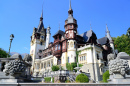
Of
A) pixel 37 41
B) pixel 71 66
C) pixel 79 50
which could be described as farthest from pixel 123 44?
pixel 37 41

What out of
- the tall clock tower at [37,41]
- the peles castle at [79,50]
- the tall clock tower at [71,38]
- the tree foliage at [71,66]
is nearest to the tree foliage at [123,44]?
the peles castle at [79,50]

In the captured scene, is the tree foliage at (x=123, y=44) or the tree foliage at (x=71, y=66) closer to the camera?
the tree foliage at (x=71, y=66)

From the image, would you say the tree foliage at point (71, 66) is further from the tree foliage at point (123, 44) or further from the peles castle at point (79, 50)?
the tree foliage at point (123, 44)

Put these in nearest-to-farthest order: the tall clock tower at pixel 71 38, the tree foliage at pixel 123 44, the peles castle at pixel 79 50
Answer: the peles castle at pixel 79 50
the tall clock tower at pixel 71 38
the tree foliage at pixel 123 44

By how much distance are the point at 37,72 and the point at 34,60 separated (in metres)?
7.40

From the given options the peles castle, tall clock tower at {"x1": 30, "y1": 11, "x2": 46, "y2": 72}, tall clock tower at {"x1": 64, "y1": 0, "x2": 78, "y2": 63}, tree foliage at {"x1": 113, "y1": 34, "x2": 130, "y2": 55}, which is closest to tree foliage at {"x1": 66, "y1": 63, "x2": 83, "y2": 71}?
the peles castle

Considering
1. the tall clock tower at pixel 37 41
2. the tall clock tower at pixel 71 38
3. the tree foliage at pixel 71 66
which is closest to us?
the tree foliage at pixel 71 66

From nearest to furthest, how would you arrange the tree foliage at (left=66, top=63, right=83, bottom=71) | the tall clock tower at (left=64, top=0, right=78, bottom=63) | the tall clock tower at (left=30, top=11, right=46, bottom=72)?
1. the tree foliage at (left=66, top=63, right=83, bottom=71)
2. the tall clock tower at (left=64, top=0, right=78, bottom=63)
3. the tall clock tower at (left=30, top=11, right=46, bottom=72)

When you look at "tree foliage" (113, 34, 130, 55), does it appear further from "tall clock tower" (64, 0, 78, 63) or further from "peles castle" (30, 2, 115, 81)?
"tall clock tower" (64, 0, 78, 63)

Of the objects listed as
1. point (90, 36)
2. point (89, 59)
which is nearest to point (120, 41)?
point (90, 36)

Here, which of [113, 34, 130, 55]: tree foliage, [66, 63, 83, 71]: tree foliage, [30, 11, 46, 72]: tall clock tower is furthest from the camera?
[30, 11, 46, 72]: tall clock tower

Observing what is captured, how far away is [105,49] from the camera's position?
44062mm

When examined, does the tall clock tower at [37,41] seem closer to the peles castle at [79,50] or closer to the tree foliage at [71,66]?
the peles castle at [79,50]

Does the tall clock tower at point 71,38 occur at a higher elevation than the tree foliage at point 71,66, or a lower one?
higher
